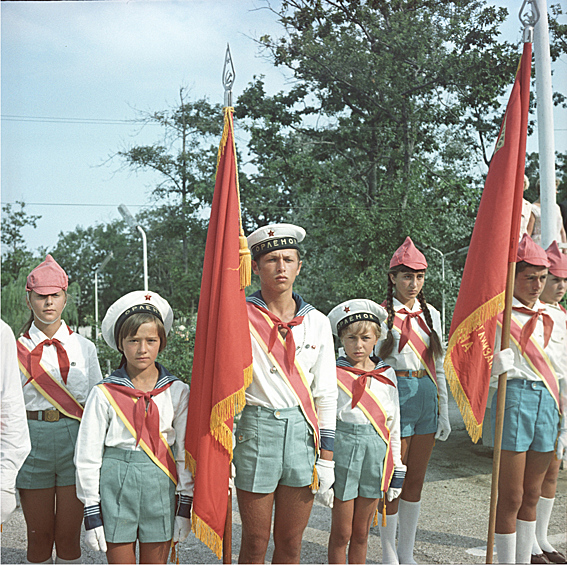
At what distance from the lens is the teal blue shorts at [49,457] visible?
3.30m

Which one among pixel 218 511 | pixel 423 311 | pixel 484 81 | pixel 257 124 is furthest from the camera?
pixel 257 124

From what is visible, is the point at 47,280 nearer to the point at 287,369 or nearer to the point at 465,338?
the point at 287,369

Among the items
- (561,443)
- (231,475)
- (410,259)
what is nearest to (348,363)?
(410,259)

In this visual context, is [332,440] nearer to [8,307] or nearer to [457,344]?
[457,344]

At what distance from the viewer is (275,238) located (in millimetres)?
3162

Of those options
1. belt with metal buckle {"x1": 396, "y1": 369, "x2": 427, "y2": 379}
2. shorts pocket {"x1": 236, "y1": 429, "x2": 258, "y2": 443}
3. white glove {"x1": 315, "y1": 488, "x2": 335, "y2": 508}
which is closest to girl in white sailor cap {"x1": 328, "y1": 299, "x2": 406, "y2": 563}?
white glove {"x1": 315, "y1": 488, "x2": 335, "y2": 508}

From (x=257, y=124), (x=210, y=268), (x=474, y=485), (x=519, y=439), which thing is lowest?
(x=474, y=485)

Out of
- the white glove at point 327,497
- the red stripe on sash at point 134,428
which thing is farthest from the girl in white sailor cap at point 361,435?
the red stripe on sash at point 134,428

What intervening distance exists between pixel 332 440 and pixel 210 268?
1082mm

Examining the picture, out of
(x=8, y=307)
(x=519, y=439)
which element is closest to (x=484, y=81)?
(x=519, y=439)

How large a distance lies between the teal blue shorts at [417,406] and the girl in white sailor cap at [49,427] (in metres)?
1.97

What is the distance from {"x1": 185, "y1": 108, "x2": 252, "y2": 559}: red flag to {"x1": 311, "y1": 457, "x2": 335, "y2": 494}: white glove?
0.45 meters

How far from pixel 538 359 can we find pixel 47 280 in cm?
295

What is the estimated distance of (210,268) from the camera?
10.3ft
